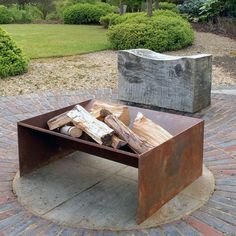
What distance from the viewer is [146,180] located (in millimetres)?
2480

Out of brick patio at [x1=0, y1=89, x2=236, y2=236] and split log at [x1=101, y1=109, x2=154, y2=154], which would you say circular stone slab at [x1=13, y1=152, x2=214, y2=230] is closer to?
brick patio at [x1=0, y1=89, x2=236, y2=236]

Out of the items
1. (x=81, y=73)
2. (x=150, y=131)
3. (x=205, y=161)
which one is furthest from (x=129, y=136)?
(x=81, y=73)

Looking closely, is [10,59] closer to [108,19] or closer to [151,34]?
[151,34]

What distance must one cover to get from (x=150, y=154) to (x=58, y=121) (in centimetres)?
86

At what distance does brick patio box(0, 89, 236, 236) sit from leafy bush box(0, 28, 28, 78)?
1.42 meters

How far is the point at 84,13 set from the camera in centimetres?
1681

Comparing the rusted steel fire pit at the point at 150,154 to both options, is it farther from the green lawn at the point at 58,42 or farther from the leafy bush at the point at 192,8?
the leafy bush at the point at 192,8

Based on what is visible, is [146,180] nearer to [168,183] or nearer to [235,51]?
[168,183]

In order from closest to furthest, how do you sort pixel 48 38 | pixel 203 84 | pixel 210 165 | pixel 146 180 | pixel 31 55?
pixel 146 180 → pixel 210 165 → pixel 203 84 → pixel 31 55 → pixel 48 38

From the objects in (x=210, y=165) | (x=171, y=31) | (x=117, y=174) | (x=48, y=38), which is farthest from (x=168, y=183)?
(x=48, y=38)

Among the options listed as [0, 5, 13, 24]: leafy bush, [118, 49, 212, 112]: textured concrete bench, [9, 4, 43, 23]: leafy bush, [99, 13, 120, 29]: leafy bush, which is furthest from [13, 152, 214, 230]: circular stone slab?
[9, 4, 43, 23]: leafy bush

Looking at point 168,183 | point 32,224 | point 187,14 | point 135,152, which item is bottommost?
point 32,224

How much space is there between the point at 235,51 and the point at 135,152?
7.68 meters

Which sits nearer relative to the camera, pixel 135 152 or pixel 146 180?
pixel 146 180
